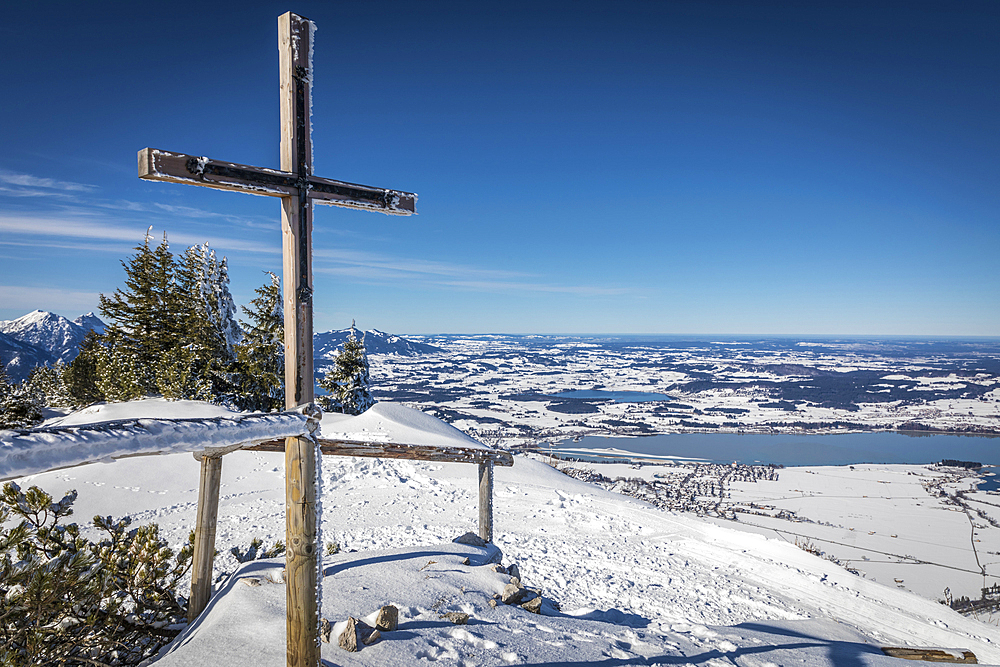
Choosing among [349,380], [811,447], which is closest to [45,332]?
[349,380]

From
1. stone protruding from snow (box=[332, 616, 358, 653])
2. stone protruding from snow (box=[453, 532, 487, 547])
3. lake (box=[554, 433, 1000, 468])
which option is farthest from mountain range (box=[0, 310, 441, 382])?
stone protruding from snow (box=[332, 616, 358, 653])

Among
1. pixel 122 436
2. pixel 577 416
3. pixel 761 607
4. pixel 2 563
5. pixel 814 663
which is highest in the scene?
pixel 122 436

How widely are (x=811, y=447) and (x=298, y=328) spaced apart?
230 ft

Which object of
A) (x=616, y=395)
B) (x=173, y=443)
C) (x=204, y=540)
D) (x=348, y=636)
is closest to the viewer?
(x=173, y=443)

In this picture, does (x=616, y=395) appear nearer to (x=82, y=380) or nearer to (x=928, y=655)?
(x=82, y=380)

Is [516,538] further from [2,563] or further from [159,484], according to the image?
[159,484]

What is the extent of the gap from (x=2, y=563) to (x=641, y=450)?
5634 cm

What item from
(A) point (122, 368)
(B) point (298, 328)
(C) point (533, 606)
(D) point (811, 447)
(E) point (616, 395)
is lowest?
(D) point (811, 447)

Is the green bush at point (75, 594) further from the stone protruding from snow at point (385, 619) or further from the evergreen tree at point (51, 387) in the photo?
the evergreen tree at point (51, 387)

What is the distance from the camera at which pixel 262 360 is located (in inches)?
886

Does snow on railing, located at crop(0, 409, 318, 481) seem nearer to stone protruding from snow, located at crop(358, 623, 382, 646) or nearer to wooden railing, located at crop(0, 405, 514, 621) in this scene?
wooden railing, located at crop(0, 405, 514, 621)

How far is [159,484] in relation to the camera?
34.0 ft

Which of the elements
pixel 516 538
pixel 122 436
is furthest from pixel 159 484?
pixel 122 436

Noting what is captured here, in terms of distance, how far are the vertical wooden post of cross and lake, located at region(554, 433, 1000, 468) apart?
5275 centimetres
